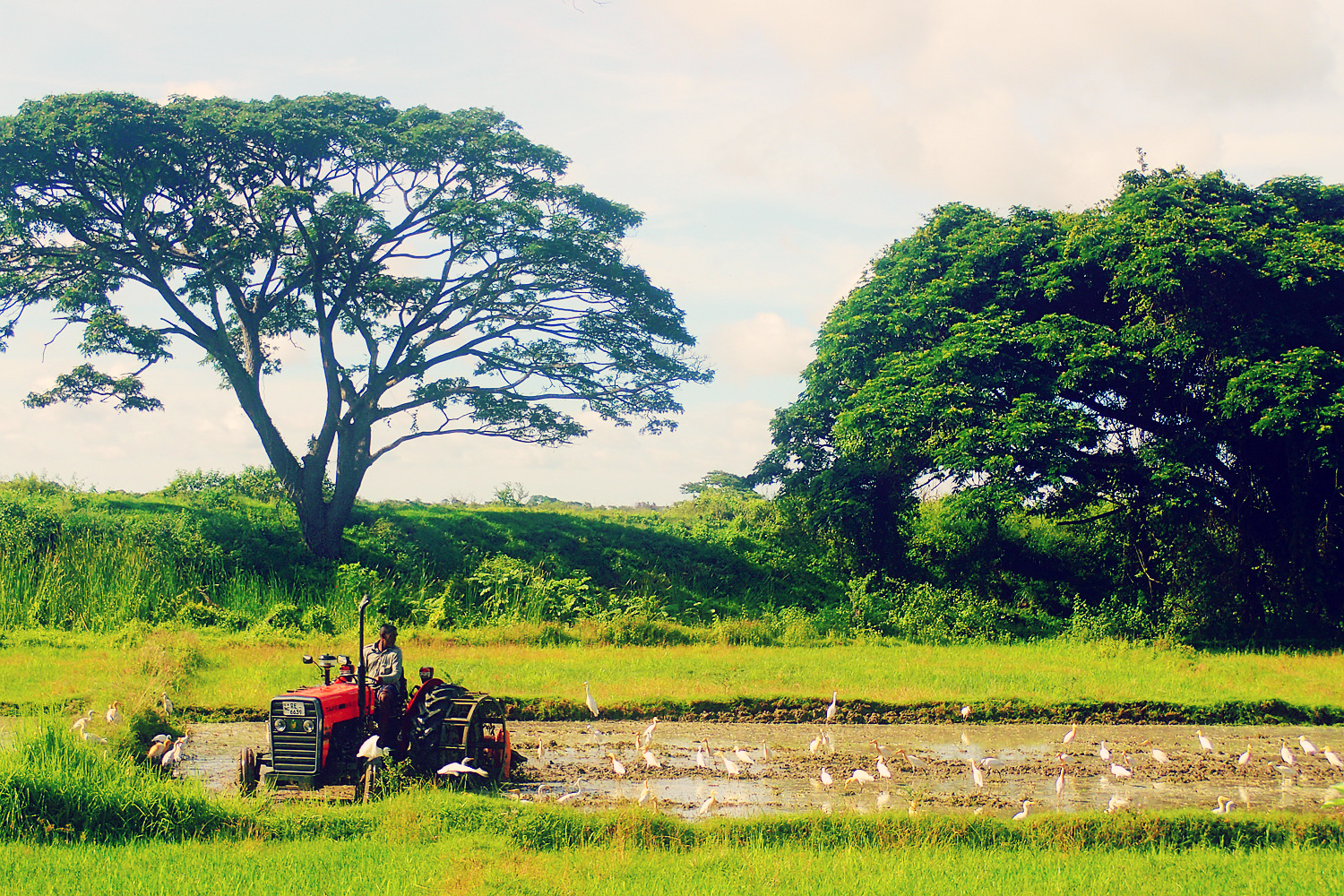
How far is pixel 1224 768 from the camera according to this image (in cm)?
1136

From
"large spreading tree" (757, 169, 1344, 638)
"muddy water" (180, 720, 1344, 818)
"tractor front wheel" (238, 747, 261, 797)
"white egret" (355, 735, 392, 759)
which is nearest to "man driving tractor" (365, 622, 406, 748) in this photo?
"white egret" (355, 735, 392, 759)

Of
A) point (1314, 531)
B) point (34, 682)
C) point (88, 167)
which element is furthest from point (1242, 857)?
point (88, 167)

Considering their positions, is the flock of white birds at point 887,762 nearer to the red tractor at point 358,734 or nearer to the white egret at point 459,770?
the white egret at point 459,770

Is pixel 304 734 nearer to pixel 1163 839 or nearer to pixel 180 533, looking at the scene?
pixel 1163 839

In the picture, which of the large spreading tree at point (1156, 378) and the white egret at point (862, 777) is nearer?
the white egret at point (862, 777)

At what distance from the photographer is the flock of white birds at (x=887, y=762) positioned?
9.73 metres

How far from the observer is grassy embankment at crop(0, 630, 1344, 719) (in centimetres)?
1409

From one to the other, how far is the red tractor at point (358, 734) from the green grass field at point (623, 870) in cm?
110

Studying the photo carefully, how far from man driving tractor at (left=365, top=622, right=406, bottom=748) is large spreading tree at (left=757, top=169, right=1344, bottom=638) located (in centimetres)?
1430

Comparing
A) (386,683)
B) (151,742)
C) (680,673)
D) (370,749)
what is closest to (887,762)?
(680,673)

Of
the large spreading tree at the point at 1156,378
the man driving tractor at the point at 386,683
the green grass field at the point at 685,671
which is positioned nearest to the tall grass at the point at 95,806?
the man driving tractor at the point at 386,683

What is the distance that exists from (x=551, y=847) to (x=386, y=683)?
2424 millimetres

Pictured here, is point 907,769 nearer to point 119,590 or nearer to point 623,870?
point 623,870

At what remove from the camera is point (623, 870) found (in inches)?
288
